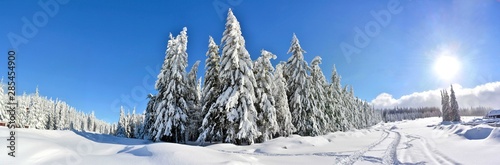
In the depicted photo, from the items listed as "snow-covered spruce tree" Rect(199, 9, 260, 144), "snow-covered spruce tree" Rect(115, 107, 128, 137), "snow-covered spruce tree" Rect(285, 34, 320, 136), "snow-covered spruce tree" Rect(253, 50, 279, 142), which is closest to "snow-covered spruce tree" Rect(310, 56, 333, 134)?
"snow-covered spruce tree" Rect(285, 34, 320, 136)

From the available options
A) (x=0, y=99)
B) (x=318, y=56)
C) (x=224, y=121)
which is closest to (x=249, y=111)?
(x=224, y=121)

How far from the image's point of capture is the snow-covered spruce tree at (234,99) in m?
23.1

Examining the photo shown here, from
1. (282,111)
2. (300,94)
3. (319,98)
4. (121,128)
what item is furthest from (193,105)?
(121,128)

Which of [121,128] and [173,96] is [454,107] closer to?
[173,96]

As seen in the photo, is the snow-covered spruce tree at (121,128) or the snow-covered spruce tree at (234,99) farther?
the snow-covered spruce tree at (121,128)

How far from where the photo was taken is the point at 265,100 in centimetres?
2552

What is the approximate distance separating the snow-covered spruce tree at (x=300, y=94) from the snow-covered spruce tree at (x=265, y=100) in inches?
204

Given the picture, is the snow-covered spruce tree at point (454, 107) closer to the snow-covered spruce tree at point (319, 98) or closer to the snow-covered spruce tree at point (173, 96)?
Result: the snow-covered spruce tree at point (319, 98)

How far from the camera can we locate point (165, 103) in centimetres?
2819

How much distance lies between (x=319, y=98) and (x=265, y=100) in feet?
43.5

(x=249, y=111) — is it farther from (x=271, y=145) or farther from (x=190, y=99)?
(x=190, y=99)

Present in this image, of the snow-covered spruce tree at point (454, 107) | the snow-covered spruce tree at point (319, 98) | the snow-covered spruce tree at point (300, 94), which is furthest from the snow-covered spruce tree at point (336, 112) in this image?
the snow-covered spruce tree at point (454, 107)

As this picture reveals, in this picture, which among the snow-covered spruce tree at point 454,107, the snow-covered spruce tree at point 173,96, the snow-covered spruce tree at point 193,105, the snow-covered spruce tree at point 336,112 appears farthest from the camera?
the snow-covered spruce tree at point 454,107

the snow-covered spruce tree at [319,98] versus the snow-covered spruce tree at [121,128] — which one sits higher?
the snow-covered spruce tree at [319,98]
